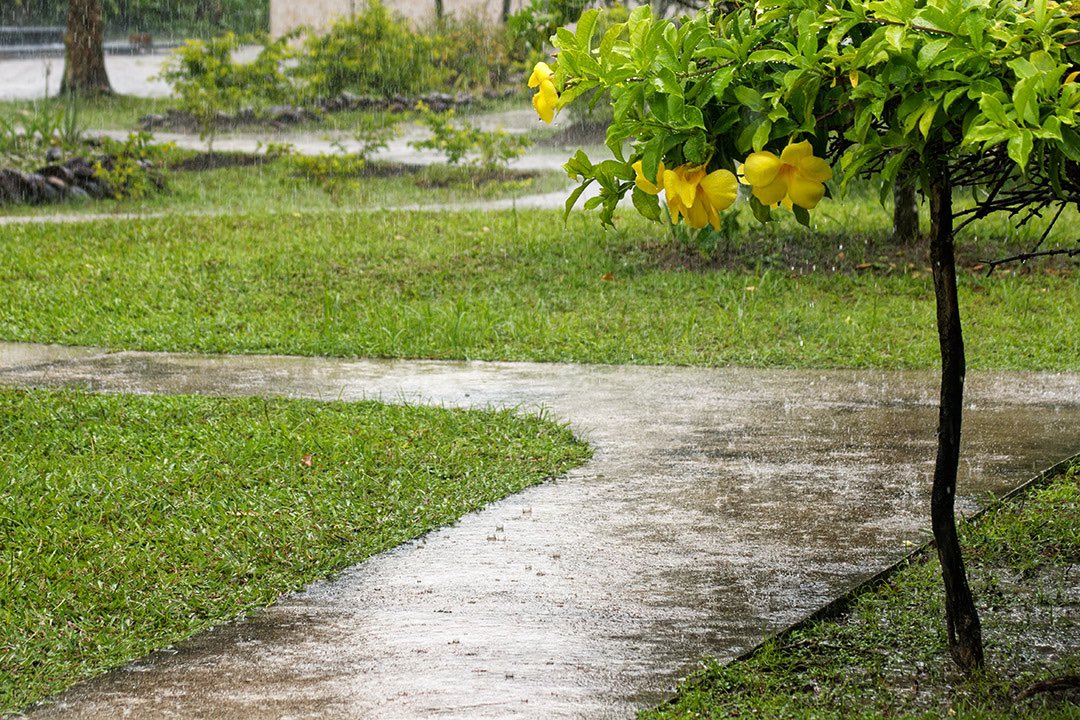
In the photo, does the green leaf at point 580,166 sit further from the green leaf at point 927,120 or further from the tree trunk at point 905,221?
the tree trunk at point 905,221

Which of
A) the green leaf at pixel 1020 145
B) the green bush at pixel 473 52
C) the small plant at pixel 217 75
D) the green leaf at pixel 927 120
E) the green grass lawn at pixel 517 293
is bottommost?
the green grass lawn at pixel 517 293

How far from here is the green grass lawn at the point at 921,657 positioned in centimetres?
333

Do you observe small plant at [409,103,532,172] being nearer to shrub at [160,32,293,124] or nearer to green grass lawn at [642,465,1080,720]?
shrub at [160,32,293,124]

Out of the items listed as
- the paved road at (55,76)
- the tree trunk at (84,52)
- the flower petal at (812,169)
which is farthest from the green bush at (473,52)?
the flower petal at (812,169)

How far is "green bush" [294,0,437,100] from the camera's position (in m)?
20.8

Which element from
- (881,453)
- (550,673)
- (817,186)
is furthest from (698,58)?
(881,453)

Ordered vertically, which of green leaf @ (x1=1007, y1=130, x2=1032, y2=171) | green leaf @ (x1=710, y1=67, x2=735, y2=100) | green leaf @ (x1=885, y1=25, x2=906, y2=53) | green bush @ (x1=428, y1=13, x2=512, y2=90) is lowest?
green leaf @ (x1=1007, y1=130, x2=1032, y2=171)

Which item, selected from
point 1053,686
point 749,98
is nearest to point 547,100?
point 749,98

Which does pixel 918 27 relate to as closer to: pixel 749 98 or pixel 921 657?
pixel 749 98

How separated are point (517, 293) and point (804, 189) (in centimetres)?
637

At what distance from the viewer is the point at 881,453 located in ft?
17.9

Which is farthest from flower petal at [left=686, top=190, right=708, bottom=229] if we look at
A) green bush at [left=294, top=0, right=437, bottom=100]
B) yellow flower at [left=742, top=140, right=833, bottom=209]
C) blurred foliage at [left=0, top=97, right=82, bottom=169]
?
green bush at [left=294, top=0, right=437, bottom=100]

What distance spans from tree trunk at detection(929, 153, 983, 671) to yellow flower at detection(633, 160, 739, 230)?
508 millimetres

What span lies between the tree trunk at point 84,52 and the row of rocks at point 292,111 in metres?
1.56
